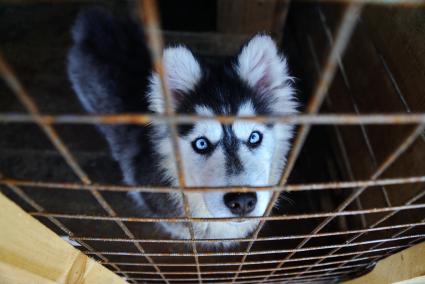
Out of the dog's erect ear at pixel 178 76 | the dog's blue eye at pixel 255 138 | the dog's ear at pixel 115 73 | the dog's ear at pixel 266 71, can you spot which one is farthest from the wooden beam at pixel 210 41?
the dog's blue eye at pixel 255 138

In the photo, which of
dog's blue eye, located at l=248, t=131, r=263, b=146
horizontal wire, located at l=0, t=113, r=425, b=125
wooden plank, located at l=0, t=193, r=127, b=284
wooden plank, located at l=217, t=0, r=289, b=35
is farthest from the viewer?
wooden plank, located at l=217, t=0, r=289, b=35

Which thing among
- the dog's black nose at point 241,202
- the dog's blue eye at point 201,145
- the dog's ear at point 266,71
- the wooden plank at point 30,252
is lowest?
the wooden plank at point 30,252

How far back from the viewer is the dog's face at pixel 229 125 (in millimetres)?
1470

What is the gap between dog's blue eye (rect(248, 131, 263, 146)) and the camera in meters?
1.64

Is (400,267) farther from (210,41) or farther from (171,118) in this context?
(210,41)

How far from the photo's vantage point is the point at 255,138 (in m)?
1.66

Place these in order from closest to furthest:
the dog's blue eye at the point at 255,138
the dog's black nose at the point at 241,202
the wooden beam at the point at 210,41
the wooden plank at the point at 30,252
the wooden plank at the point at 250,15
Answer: the wooden plank at the point at 30,252
the dog's black nose at the point at 241,202
the dog's blue eye at the point at 255,138
the wooden plank at the point at 250,15
the wooden beam at the point at 210,41

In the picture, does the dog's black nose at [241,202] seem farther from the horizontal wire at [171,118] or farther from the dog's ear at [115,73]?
the dog's ear at [115,73]

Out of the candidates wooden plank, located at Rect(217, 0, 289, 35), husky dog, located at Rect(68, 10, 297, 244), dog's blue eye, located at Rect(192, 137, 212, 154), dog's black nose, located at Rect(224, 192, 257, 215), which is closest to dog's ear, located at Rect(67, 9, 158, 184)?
husky dog, located at Rect(68, 10, 297, 244)

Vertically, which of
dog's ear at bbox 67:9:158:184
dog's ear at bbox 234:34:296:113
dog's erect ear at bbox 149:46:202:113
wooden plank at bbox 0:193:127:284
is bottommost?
wooden plank at bbox 0:193:127:284

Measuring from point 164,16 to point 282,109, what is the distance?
1.97 meters

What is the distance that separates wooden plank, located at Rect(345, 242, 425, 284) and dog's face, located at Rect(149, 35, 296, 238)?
0.64 meters

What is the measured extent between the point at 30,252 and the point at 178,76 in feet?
3.16

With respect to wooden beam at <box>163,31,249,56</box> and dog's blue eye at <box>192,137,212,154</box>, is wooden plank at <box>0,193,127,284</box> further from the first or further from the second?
wooden beam at <box>163,31,249,56</box>
